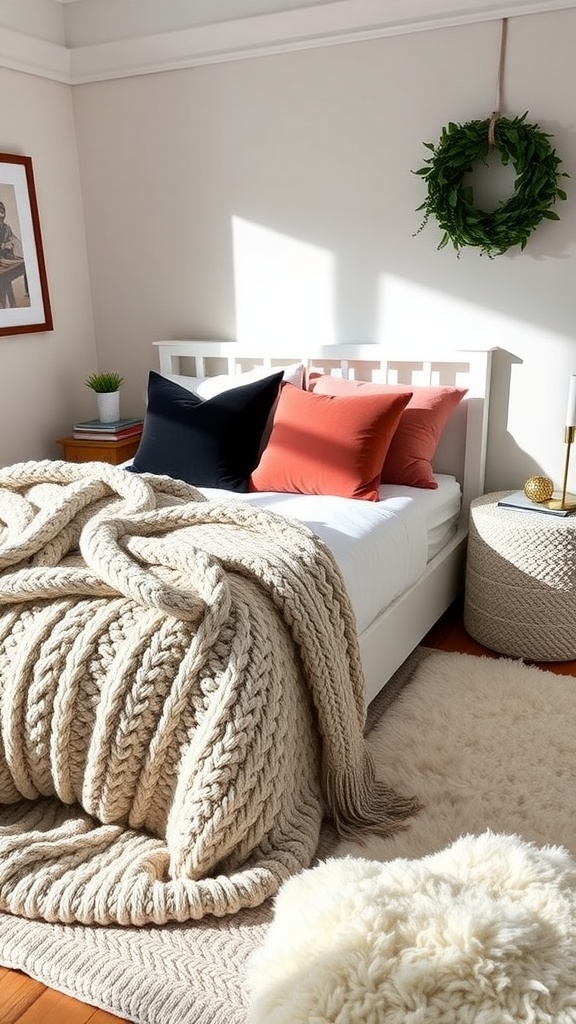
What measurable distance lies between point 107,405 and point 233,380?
754mm

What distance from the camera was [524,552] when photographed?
2752mm

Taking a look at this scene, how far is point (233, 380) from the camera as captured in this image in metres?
3.28

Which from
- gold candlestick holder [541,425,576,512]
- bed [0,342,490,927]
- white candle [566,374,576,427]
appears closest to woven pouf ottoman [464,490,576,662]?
gold candlestick holder [541,425,576,512]

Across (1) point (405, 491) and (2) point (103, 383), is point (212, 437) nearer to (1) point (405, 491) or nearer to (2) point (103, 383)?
(1) point (405, 491)

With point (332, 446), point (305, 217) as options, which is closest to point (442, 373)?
point (332, 446)

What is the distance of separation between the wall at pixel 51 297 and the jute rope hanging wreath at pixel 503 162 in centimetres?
166

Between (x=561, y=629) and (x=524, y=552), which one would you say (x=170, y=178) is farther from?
(x=561, y=629)

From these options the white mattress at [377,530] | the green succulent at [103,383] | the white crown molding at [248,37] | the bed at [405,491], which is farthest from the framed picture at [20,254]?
the white mattress at [377,530]

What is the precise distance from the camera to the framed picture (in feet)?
11.4

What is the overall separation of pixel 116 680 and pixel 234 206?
2.49 metres

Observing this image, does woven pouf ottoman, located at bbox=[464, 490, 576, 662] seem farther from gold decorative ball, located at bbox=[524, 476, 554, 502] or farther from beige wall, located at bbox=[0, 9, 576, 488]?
beige wall, located at bbox=[0, 9, 576, 488]

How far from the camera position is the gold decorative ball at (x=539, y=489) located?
290 centimetres

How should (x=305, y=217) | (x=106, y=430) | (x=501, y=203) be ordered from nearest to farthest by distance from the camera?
(x=501, y=203) → (x=305, y=217) → (x=106, y=430)

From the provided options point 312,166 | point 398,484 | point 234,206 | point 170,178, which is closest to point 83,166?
point 170,178
